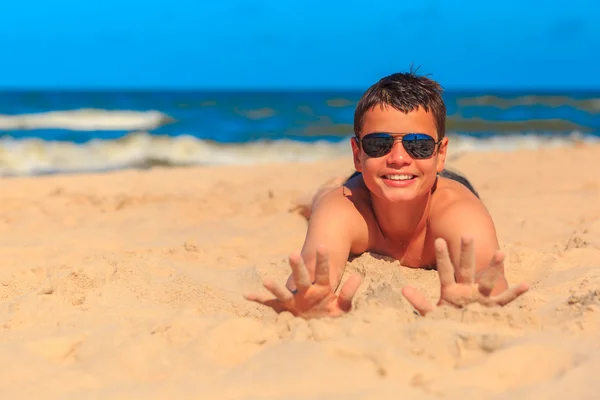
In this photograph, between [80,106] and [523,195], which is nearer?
[523,195]

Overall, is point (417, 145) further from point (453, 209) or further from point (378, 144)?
point (453, 209)

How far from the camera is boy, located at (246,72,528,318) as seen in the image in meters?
2.59

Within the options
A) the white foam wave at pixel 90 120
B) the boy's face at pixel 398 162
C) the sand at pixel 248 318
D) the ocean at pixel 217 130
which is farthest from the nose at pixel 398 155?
the white foam wave at pixel 90 120

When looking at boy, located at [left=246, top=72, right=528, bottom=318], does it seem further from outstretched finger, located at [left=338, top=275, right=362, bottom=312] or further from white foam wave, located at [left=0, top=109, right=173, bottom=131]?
white foam wave, located at [left=0, top=109, right=173, bottom=131]

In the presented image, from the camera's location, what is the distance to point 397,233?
9.72ft

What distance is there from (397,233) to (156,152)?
8848mm

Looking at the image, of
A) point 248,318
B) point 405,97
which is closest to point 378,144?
point 405,97

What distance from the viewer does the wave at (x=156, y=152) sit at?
9.52m

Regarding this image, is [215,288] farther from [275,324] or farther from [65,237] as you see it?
[65,237]

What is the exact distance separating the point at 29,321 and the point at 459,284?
1.59 meters

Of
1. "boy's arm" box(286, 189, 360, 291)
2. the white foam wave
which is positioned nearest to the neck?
"boy's arm" box(286, 189, 360, 291)

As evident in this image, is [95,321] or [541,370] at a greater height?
[541,370]

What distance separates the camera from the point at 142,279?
288 cm

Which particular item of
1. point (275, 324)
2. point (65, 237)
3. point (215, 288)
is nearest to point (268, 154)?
point (65, 237)
